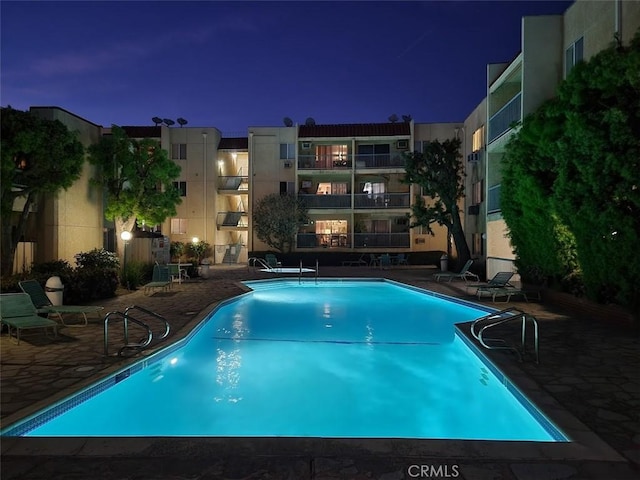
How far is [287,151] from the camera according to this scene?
33.3 metres

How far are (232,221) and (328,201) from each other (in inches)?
293

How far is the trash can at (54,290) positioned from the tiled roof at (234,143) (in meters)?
23.8

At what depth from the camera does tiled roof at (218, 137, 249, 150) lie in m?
33.9

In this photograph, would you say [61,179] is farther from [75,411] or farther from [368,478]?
[368,478]

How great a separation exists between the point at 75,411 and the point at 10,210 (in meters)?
10.6

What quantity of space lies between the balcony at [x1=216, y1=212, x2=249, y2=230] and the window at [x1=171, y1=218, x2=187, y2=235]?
2.38 m

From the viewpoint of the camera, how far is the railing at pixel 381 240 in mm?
31219

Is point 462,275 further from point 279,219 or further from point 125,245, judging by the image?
point 279,219

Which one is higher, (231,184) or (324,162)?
(324,162)

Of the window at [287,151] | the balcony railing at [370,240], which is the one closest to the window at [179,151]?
the window at [287,151]

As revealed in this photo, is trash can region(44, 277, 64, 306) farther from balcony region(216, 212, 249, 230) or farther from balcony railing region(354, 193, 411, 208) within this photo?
balcony railing region(354, 193, 411, 208)

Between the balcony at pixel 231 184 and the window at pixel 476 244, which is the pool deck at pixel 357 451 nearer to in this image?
the window at pixel 476 244

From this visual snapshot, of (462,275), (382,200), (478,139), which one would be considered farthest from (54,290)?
(382,200)

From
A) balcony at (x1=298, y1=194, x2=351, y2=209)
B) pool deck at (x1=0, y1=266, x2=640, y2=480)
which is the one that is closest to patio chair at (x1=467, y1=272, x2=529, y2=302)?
pool deck at (x1=0, y1=266, x2=640, y2=480)
